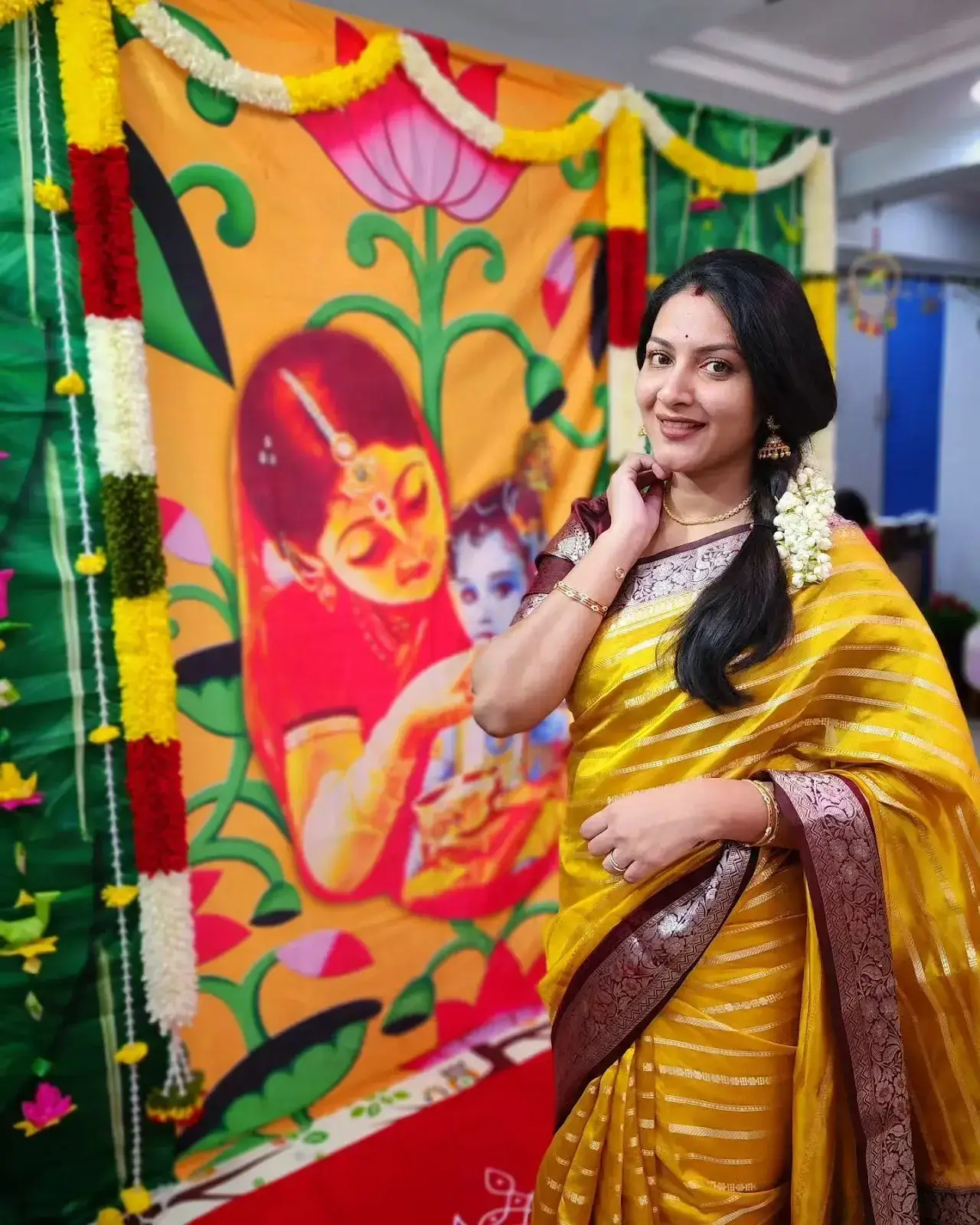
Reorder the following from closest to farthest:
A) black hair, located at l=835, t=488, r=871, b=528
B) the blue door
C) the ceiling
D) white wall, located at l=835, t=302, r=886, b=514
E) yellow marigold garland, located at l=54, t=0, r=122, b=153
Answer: yellow marigold garland, located at l=54, t=0, r=122, b=153 < the ceiling < black hair, located at l=835, t=488, r=871, b=528 < white wall, located at l=835, t=302, r=886, b=514 < the blue door

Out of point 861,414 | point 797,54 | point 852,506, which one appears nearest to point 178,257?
point 797,54

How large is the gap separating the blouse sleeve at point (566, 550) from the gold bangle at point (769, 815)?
318 millimetres

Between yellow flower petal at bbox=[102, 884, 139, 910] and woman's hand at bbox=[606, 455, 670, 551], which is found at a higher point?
woman's hand at bbox=[606, 455, 670, 551]

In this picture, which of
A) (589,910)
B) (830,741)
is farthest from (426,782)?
(830,741)

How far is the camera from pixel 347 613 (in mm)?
1960

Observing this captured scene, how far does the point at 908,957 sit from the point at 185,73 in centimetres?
175

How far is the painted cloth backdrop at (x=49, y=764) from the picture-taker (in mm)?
1554

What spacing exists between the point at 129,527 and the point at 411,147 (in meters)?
0.94

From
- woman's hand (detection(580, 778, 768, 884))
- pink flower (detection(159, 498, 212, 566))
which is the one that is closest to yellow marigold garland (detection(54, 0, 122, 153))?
pink flower (detection(159, 498, 212, 566))

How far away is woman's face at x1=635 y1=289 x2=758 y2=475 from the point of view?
104 centimetres

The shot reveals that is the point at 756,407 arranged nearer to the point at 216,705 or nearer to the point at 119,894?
the point at 216,705

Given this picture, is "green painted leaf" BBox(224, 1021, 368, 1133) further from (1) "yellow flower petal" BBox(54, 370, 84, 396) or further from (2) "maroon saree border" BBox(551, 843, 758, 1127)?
(1) "yellow flower petal" BBox(54, 370, 84, 396)

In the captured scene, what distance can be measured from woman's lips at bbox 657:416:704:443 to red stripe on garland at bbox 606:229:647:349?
46.9 inches

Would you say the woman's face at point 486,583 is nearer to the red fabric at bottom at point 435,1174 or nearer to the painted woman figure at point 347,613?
the painted woman figure at point 347,613
